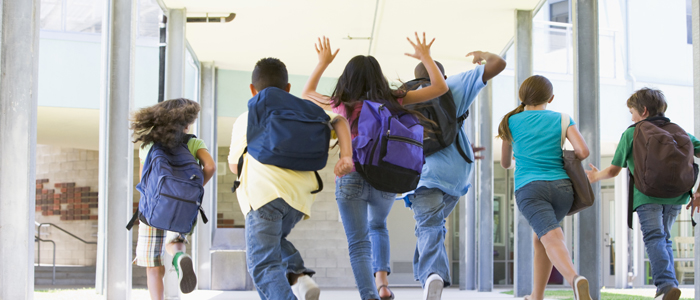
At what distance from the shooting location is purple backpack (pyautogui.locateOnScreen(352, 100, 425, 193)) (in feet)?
8.34

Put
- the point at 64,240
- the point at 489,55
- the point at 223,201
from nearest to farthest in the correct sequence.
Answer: the point at 489,55, the point at 223,201, the point at 64,240

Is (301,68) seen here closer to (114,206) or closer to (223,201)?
(223,201)

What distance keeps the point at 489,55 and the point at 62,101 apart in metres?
5.20

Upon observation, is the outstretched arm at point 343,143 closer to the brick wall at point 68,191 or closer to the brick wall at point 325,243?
the brick wall at point 325,243

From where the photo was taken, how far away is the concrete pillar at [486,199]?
7516 millimetres

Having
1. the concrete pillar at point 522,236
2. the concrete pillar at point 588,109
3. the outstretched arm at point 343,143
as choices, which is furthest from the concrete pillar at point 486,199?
the outstretched arm at point 343,143

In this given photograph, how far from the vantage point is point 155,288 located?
3.24 m

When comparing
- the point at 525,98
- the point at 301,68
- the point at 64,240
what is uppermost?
the point at 301,68

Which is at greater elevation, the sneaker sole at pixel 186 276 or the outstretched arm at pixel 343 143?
the outstretched arm at pixel 343 143

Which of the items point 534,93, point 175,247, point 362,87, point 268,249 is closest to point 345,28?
point 534,93

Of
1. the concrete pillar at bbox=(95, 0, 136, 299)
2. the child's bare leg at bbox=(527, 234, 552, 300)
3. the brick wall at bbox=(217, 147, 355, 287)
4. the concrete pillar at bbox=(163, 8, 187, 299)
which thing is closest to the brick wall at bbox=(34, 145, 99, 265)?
the brick wall at bbox=(217, 147, 355, 287)

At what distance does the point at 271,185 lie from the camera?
232 cm

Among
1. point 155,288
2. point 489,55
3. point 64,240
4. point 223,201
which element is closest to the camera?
point 489,55

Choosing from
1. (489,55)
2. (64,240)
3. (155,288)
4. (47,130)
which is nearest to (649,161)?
(489,55)
